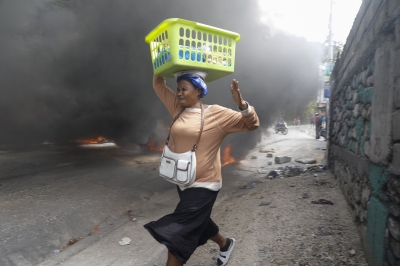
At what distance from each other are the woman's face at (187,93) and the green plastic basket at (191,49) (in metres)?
0.11

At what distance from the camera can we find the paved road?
2.64m

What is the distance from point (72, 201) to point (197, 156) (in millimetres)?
2584

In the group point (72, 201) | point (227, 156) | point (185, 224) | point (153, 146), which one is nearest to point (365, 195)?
point (185, 224)

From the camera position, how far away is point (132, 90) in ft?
28.3

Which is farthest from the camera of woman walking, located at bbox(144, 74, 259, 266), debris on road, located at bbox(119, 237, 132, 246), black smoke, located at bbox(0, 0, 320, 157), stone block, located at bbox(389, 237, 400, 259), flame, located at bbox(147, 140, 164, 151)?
flame, located at bbox(147, 140, 164, 151)

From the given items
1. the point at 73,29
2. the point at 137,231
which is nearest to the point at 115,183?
the point at 137,231

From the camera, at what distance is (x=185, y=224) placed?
1.81 meters

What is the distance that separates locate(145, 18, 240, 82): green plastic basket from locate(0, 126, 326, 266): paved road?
1756 millimetres

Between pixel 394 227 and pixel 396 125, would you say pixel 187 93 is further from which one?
pixel 394 227

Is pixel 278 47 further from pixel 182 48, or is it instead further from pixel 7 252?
pixel 7 252

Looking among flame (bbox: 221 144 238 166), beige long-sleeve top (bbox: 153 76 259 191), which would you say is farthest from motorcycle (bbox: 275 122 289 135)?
beige long-sleeve top (bbox: 153 76 259 191)

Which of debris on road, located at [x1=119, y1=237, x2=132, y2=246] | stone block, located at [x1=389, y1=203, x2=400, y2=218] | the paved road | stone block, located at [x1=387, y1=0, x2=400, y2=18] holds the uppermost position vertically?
stone block, located at [x1=387, y1=0, x2=400, y2=18]

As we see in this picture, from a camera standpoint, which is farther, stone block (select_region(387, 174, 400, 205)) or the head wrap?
the head wrap

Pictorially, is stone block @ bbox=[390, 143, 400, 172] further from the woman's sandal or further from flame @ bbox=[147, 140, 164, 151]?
flame @ bbox=[147, 140, 164, 151]
